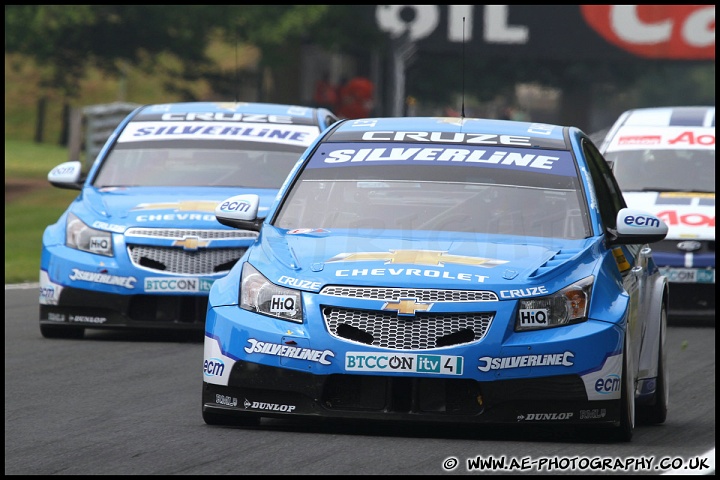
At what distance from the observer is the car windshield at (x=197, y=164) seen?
13203 millimetres

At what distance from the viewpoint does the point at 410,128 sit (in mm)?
9266

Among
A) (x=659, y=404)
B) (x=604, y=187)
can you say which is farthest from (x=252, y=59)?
(x=659, y=404)

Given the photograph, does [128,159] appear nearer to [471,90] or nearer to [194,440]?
[194,440]

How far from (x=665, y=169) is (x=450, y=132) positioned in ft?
23.9

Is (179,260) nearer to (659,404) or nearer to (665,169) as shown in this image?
(659,404)

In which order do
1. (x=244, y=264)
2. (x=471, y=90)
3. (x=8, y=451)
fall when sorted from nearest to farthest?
(x=8, y=451) → (x=244, y=264) → (x=471, y=90)

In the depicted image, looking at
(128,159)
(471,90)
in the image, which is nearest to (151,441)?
(128,159)

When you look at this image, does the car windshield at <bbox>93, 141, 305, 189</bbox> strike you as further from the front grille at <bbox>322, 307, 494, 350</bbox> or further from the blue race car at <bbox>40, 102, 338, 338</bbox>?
the front grille at <bbox>322, 307, 494, 350</bbox>

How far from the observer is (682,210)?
1502 cm

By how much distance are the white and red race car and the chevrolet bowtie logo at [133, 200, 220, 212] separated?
11.1ft

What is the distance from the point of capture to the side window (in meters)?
8.87

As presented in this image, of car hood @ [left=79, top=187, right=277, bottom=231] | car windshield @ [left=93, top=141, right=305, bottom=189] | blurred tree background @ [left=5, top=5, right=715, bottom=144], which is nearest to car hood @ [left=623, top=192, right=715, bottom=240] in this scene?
car windshield @ [left=93, top=141, right=305, bottom=189]

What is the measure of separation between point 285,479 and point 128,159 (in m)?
7.32

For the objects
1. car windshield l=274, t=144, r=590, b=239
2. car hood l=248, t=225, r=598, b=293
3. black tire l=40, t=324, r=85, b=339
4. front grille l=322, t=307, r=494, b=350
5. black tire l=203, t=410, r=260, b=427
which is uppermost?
car windshield l=274, t=144, r=590, b=239
